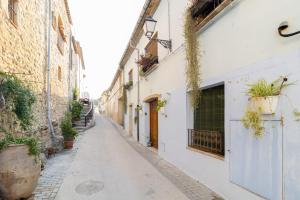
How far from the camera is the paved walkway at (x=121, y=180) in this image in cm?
451

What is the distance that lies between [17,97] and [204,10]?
4402 millimetres

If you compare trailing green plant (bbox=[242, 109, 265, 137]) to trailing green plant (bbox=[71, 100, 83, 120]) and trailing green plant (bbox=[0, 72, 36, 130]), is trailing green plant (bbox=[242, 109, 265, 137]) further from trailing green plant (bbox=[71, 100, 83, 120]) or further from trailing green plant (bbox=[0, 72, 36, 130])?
trailing green plant (bbox=[71, 100, 83, 120])

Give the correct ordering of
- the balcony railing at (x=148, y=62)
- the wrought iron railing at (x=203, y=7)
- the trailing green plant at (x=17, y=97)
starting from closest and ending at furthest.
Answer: the trailing green plant at (x=17, y=97) → the wrought iron railing at (x=203, y=7) → the balcony railing at (x=148, y=62)

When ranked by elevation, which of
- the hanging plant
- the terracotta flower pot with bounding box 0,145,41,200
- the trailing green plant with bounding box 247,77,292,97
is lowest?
the terracotta flower pot with bounding box 0,145,41,200

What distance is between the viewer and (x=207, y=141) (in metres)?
5.14

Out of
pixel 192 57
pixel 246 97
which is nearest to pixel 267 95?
pixel 246 97

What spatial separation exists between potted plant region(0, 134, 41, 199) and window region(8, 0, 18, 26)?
2.63 metres

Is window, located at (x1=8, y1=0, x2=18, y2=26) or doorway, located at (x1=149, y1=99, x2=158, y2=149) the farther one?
doorway, located at (x1=149, y1=99, x2=158, y2=149)

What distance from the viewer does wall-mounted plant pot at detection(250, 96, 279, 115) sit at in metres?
3.06

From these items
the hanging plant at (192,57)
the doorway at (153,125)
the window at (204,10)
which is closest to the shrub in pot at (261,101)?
the hanging plant at (192,57)

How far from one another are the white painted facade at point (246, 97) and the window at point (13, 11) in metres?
4.07

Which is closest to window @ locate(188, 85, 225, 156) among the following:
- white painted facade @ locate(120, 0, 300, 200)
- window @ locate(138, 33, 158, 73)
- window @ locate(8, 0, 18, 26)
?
white painted facade @ locate(120, 0, 300, 200)

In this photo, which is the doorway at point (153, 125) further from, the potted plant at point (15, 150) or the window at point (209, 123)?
the potted plant at point (15, 150)

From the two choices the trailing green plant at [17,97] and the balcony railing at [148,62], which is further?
the balcony railing at [148,62]
